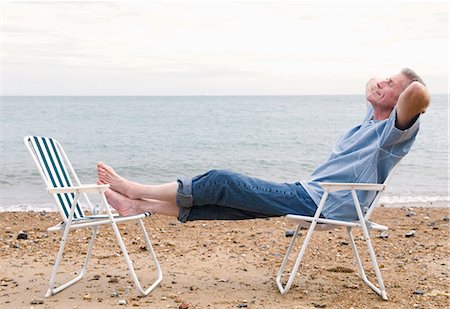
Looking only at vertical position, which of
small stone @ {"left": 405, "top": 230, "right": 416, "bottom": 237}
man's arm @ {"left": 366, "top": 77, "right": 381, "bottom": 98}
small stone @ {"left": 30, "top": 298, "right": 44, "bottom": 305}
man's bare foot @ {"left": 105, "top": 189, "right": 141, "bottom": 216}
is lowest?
small stone @ {"left": 405, "top": 230, "right": 416, "bottom": 237}

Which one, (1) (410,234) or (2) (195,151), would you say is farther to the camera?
(2) (195,151)

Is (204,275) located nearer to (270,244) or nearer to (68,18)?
(270,244)

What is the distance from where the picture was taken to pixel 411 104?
150 inches

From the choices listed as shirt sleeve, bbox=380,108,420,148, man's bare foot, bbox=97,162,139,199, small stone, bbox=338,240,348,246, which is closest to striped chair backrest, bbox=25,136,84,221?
man's bare foot, bbox=97,162,139,199

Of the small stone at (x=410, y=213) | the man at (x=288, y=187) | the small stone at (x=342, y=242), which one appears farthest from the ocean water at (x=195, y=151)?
the man at (x=288, y=187)

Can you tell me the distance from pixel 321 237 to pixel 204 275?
1727 mm

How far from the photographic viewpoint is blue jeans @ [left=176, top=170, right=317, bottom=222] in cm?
403

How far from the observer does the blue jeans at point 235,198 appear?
4.03 metres

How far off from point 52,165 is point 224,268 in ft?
4.95

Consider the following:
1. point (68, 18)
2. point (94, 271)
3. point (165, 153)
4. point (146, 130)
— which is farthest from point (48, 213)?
point (146, 130)

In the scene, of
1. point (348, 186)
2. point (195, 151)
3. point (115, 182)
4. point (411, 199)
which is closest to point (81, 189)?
point (115, 182)

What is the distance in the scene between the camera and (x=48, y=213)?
26.3 feet

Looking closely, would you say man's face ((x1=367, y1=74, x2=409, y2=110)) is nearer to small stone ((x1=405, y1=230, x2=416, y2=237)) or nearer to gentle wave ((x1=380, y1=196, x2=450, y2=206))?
small stone ((x1=405, y1=230, x2=416, y2=237))

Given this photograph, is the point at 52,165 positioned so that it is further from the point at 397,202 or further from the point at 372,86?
the point at 397,202
